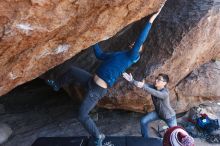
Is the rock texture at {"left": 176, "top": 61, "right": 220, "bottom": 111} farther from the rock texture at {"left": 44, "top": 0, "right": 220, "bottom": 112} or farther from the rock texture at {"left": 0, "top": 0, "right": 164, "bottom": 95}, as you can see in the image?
the rock texture at {"left": 0, "top": 0, "right": 164, "bottom": 95}

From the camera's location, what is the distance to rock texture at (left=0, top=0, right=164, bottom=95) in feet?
12.2

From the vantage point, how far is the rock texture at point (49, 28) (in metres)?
3.72

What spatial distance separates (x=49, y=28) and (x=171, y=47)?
3.07 metres

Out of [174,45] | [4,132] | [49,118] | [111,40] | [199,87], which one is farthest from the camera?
[49,118]

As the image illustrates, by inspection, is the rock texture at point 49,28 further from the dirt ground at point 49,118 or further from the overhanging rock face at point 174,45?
the dirt ground at point 49,118

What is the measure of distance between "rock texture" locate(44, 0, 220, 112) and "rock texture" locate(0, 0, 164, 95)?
168 centimetres

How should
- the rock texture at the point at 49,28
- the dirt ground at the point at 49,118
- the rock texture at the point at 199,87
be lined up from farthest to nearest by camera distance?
the rock texture at the point at 199,87, the dirt ground at the point at 49,118, the rock texture at the point at 49,28

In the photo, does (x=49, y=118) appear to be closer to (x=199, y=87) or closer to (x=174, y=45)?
(x=174, y=45)

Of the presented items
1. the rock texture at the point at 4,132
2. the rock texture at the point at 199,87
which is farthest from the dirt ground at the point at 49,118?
the rock texture at the point at 199,87

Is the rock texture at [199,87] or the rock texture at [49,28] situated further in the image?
the rock texture at [199,87]

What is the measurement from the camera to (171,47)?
21.1 feet

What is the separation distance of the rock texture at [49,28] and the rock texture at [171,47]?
1683 mm

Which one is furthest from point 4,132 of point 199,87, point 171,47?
point 199,87

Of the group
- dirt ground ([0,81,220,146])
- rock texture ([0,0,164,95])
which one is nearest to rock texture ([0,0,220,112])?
rock texture ([0,0,164,95])
